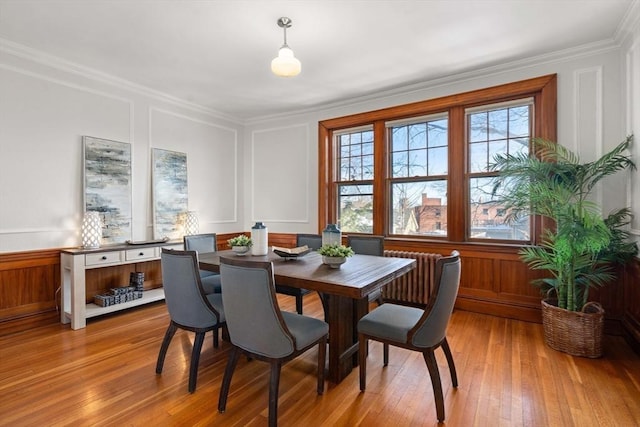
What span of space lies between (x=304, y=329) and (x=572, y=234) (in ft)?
7.55

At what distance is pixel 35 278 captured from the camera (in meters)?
3.22

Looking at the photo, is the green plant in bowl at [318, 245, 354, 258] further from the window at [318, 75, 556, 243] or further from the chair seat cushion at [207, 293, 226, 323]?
the window at [318, 75, 556, 243]

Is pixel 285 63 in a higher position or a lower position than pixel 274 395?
higher

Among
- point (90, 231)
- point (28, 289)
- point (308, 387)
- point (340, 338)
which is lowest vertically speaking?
point (308, 387)

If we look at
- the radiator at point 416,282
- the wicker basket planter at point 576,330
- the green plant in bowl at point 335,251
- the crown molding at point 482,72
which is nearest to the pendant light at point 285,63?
the green plant in bowl at point 335,251

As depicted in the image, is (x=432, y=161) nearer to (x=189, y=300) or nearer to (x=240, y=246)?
(x=240, y=246)

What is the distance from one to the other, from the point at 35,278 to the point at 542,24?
17.9 feet

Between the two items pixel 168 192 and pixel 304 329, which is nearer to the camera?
pixel 304 329

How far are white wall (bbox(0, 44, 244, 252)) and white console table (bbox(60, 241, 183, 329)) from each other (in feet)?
1.28

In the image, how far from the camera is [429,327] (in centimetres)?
187

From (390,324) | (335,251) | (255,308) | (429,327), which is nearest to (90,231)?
(255,308)

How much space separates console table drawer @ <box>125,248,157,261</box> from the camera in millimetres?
3549

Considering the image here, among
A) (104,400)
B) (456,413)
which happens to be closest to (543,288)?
(456,413)

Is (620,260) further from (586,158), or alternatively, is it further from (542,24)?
(542,24)
